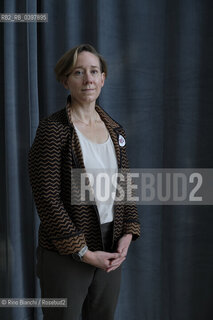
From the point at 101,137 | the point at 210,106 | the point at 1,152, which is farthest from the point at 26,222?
the point at 210,106

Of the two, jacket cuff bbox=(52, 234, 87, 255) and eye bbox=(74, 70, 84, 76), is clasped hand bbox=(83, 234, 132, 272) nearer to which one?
jacket cuff bbox=(52, 234, 87, 255)

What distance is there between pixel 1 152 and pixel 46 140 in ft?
2.18

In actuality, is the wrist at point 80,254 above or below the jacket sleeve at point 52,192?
below

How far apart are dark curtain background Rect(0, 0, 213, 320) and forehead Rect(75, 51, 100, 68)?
19.1 inches

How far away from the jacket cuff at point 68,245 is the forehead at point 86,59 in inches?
21.3

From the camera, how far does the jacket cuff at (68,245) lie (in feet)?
3.36

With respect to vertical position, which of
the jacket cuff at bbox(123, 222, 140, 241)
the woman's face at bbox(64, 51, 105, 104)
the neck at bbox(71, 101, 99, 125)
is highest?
the woman's face at bbox(64, 51, 105, 104)

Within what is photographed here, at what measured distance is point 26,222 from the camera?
5.49 ft

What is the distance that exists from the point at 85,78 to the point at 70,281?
654 millimetres

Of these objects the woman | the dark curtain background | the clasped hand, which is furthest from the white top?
the dark curtain background

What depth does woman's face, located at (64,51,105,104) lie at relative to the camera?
1.09 meters

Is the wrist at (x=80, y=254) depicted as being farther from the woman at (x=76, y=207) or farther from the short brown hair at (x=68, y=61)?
the short brown hair at (x=68, y=61)

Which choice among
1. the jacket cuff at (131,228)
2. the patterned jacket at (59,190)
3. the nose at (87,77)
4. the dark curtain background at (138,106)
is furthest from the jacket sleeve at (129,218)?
the dark curtain background at (138,106)

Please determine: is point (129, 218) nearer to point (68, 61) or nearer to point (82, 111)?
point (82, 111)
